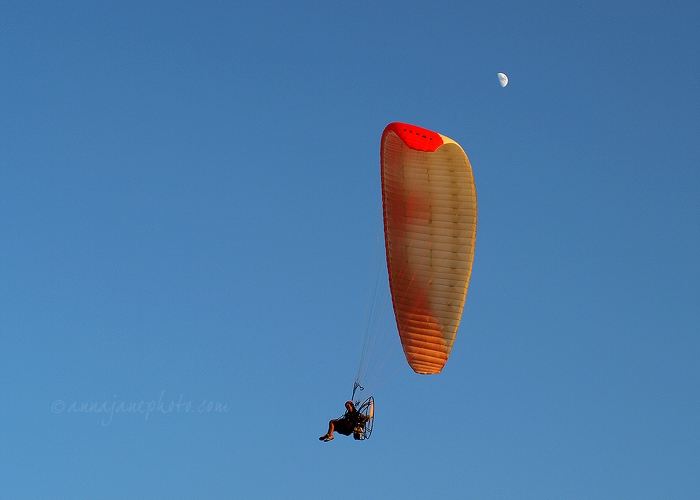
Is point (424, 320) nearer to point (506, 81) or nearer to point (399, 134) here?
point (399, 134)

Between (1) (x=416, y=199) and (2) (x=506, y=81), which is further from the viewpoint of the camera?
(2) (x=506, y=81)

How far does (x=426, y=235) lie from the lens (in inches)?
2077

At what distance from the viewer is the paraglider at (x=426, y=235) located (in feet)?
172

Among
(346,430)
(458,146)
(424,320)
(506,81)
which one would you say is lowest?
(346,430)

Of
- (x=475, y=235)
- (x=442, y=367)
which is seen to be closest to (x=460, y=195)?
(x=475, y=235)

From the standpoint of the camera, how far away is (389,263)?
5259 centimetres

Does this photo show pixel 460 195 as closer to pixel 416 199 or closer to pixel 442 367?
pixel 416 199

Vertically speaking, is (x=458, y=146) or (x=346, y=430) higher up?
(x=458, y=146)

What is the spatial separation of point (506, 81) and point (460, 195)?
728 centimetres

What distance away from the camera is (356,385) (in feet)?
170

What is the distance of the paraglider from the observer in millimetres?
52469

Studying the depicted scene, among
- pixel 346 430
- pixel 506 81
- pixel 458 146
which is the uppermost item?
pixel 506 81

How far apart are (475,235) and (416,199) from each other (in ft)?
6.04

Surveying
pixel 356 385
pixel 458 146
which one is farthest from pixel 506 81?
pixel 356 385
